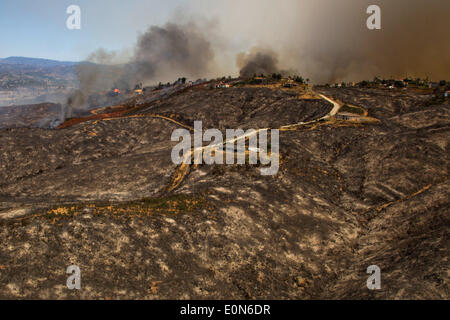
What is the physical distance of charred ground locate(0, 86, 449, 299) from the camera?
77.2 ft

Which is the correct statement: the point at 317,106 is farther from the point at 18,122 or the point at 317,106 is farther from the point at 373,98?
the point at 18,122

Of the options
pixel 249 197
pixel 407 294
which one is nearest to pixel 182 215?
pixel 249 197

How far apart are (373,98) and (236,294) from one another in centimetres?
8559

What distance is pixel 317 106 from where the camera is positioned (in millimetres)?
86125

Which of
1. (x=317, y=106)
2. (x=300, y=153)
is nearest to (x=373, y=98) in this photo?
(x=317, y=106)

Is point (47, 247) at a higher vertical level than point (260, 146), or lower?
lower

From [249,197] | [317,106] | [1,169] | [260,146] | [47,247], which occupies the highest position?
[317,106]

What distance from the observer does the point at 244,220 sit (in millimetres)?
32781

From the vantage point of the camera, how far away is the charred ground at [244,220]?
23531mm

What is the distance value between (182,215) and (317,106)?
66.4 metres
